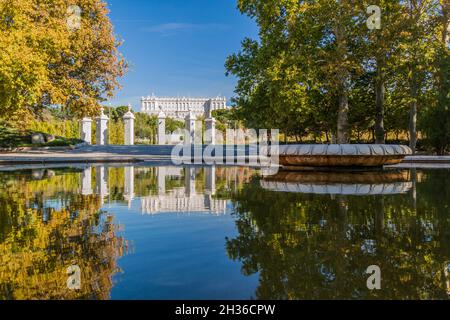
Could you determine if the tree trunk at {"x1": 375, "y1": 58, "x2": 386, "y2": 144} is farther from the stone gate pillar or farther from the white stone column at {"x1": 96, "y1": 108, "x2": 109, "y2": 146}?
the white stone column at {"x1": 96, "y1": 108, "x2": 109, "y2": 146}

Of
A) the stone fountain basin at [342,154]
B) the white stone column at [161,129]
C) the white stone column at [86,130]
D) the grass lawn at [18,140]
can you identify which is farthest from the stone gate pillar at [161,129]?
the stone fountain basin at [342,154]

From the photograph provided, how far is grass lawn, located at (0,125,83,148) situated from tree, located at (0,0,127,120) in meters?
4.51

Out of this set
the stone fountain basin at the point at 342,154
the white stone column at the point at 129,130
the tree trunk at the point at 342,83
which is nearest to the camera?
the stone fountain basin at the point at 342,154

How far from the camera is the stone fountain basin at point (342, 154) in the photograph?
508 inches

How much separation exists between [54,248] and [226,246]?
1826mm

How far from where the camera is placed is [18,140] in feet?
106

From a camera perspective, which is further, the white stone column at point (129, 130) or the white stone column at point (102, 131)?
the white stone column at point (129, 130)

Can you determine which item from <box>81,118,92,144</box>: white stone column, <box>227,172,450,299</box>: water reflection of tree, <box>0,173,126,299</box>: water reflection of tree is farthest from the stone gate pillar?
<box>227,172,450,299</box>: water reflection of tree

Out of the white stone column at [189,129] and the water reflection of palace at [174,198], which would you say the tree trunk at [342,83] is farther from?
the white stone column at [189,129]

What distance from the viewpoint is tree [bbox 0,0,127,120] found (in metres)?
17.5

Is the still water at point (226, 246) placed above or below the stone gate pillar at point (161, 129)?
below

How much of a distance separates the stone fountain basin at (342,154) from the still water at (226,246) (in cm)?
502

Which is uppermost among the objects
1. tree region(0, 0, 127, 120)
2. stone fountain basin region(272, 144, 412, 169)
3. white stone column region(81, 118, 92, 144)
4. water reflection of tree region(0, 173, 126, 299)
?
tree region(0, 0, 127, 120)

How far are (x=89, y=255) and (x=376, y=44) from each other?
19.5 meters
